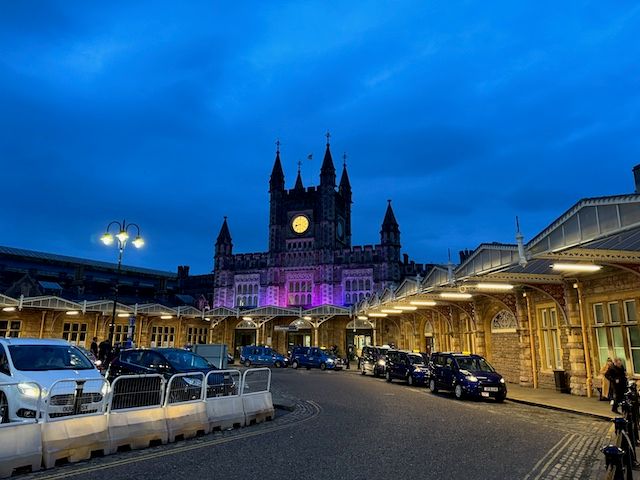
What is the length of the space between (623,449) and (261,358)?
33887 mm

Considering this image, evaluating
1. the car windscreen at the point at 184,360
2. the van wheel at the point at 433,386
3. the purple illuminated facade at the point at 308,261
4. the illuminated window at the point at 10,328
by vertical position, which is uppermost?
the purple illuminated facade at the point at 308,261

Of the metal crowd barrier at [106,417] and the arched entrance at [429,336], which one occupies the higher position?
the arched entrance at [429,336]

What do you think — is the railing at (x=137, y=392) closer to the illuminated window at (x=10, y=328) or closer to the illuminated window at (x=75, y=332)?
the illuminated window at (x=10, y=328)

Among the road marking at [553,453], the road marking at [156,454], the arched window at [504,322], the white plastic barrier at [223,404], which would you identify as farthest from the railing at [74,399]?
the arched window at [504,322]

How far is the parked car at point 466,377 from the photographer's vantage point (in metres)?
16.1

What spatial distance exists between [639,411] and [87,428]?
11046 mm

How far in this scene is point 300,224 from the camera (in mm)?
64188

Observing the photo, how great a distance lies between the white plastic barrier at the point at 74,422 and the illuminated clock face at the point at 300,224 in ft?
181

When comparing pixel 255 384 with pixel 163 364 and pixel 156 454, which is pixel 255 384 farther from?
pixel 156 454

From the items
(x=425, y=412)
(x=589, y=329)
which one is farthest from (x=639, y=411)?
(x=589, y=329)

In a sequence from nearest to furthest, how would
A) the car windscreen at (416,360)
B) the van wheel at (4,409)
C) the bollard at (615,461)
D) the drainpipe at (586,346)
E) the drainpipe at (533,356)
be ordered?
the bollard at (615,461) → the van wheel at (4,409) → the drainpipe at (586,346) → the drainpipe at (533,356) → the car windscreen at (416,360)

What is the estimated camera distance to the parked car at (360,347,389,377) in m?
27.1

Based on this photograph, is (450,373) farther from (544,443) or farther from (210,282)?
(210,282)

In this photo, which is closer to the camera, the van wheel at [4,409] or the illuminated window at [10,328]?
the van wheel at [4,409]
